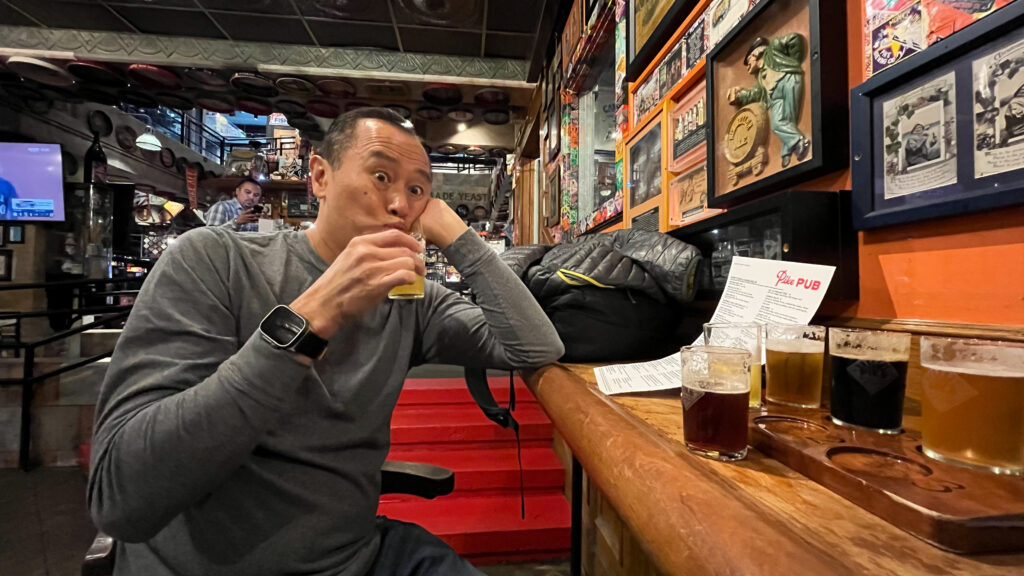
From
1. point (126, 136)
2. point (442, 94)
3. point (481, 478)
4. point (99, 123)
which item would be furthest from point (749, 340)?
point (126, 136)

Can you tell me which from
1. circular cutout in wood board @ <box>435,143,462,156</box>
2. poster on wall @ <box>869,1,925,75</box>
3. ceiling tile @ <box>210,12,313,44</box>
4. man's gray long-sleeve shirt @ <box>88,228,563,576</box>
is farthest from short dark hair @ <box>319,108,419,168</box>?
circular cutout in wood board @ <box>435,143,462,156</box>

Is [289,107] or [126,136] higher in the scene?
[126,136]

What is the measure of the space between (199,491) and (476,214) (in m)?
10.2

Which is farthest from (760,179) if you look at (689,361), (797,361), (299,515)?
(299,515)

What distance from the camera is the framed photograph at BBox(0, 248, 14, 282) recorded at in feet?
15.2

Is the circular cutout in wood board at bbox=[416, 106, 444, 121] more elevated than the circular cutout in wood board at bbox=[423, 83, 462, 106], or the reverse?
the circular cutout in wood board at bbox=[423, 83, 462, 106]

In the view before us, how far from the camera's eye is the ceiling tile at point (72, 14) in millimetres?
4062

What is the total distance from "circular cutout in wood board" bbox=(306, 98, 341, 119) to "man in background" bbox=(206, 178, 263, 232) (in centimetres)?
136

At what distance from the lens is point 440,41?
4.78 metres

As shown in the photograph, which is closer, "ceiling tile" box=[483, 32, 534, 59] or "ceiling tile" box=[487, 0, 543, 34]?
"ceiling tile" box=[487, 0, 543, 34]

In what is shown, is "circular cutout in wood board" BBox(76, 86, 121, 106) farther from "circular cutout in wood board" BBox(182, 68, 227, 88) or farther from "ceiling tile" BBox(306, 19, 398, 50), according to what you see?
"ceiling tile" BBox(306, 19, 398, 50)

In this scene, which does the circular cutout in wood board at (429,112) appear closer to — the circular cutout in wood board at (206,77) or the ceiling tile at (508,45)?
the ceiling tile at (508,45)

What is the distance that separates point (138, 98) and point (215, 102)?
31.4 inches

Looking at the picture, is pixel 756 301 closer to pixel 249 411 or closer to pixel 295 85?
pixel 249 411
